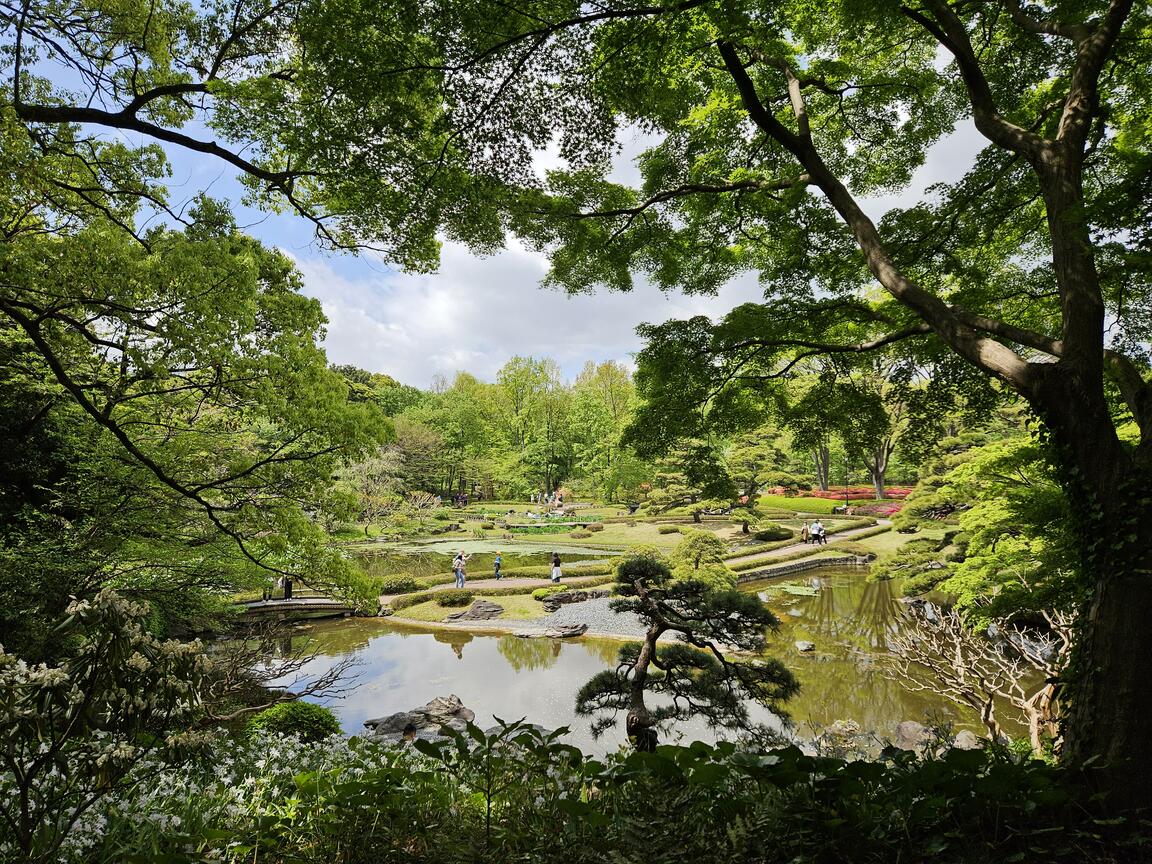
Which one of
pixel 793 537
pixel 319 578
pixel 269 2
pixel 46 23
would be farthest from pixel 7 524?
pixel 793 537

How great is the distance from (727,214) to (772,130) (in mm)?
1809

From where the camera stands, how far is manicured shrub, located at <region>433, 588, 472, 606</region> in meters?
13.1

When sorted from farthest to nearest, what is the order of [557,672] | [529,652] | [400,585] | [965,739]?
[400,585]
[529,652]
[557,672]
[965,739]

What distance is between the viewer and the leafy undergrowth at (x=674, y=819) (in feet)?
4.84

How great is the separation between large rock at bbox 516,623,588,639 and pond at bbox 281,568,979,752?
7.7 inches

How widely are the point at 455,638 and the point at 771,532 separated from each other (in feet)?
48.8

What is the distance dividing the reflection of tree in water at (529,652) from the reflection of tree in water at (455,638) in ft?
2.47

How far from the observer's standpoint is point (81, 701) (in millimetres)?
1685

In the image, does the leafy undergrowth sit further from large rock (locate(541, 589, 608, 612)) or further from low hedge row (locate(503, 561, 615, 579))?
low hedge row (locate(503, 561, 615, 579))

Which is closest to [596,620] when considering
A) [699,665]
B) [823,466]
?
[699,665]

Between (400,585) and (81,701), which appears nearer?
(81,701)

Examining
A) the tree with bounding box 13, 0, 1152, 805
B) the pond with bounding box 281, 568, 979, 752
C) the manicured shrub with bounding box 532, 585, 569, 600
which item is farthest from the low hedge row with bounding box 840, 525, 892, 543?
the tree with bounding box 13, 0, 1152, 805

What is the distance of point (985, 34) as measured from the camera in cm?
465

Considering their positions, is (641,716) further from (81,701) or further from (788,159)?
(788,159)
